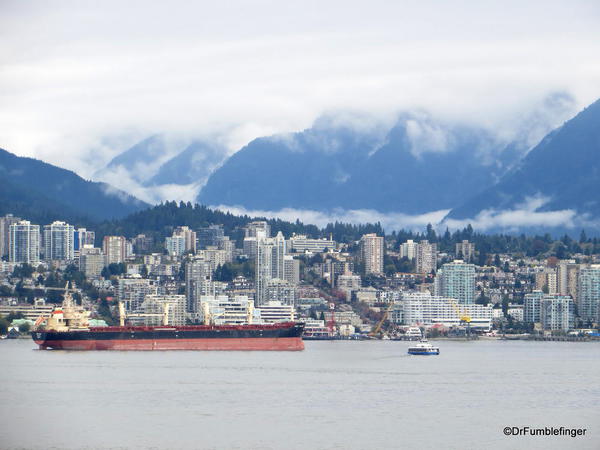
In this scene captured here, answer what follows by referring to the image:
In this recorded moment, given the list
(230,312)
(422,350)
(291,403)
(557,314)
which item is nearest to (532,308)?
(557,314)

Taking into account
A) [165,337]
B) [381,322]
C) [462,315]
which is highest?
[462,315]

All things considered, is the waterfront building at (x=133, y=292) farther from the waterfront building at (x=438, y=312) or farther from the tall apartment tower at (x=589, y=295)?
the tall apartment tower at (x=589, y=295)

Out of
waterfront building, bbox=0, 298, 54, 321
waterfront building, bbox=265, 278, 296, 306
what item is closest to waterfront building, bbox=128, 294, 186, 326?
waterfront building, bbox=0, 298, 54, 321

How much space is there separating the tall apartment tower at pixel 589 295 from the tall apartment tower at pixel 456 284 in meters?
15.4

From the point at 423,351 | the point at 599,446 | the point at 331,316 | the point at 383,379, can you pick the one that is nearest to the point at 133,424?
the point at 599,446

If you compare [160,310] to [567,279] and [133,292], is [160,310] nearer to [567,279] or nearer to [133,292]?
[133,292]

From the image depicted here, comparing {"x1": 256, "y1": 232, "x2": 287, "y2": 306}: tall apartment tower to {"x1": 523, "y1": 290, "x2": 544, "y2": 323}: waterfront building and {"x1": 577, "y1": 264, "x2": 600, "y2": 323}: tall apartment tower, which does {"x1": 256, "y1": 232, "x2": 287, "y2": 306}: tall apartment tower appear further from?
{"x1": 577, "y1": 264, "x2": 600, "y2": 323}: tall apartment tower

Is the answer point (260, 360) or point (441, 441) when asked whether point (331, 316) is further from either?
point (441, 441)

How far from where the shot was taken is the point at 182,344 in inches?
4562

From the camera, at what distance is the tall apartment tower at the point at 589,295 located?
178m

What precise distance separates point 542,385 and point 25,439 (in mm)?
30146

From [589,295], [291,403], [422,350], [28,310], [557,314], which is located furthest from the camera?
[589,295]

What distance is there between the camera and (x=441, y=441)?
51.8m

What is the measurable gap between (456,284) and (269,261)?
2363cm
